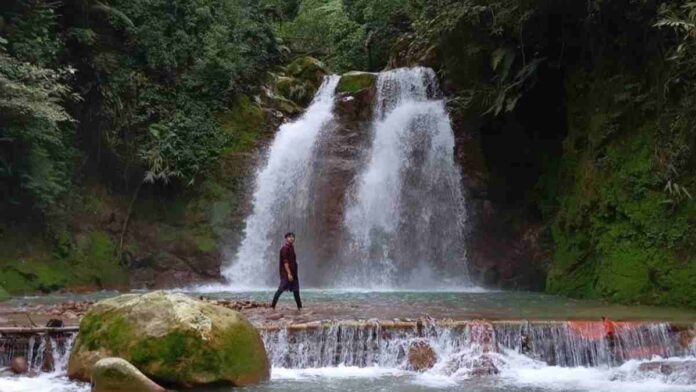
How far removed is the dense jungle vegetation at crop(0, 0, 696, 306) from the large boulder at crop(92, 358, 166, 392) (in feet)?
30.6

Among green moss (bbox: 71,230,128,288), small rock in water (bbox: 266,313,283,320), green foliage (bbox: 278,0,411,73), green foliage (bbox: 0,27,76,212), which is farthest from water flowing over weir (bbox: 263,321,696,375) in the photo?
green foliage (bbox: 278,0,411,73)

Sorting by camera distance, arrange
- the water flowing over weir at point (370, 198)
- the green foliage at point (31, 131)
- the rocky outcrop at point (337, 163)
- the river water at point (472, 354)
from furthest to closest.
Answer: the rocky outcrop at point (337, 163) → the water flowing over weir at point (370, 198) → the green foliage at point (31, 131) → the river water at point (472, 354)

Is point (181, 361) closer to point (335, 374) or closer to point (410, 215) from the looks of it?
point (335, 374)

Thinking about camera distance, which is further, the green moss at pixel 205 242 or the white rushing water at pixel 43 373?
the green moss at pixel 205 242

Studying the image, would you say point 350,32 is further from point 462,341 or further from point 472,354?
point 472,354

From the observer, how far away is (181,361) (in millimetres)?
9383

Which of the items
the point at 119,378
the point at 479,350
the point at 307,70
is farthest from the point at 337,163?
the point at 119,378

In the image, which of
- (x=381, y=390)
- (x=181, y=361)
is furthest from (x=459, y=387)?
(x=181, y=361)

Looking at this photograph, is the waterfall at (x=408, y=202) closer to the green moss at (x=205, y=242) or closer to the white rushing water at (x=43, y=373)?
the green moss at (x=205, y=242)

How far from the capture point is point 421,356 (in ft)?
35.7

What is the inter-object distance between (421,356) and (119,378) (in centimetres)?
407

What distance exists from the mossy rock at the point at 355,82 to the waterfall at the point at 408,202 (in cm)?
68

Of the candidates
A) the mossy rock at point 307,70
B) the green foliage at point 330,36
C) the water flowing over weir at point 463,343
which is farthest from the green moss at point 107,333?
the green foliage at point 330,36

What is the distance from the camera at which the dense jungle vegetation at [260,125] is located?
15.4m
